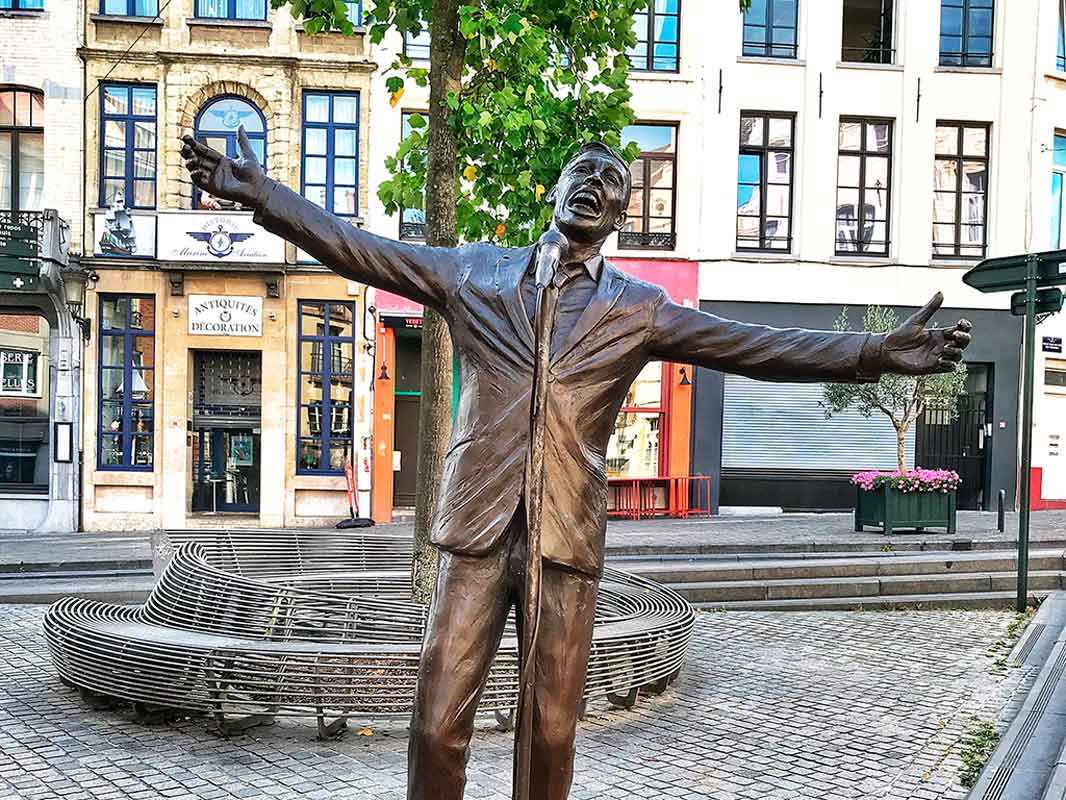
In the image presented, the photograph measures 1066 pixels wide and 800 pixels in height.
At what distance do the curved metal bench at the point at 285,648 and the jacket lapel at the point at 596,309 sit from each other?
3.41 meters

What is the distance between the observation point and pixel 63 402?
19297 mm

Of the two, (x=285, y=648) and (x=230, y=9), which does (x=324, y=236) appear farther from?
(x=230, y=9)

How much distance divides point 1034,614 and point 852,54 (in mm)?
15224

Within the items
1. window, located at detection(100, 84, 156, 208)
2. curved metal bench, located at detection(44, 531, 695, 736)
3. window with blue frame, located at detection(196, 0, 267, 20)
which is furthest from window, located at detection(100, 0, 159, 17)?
curved metal bench, located at detection(44, 531, 695, 736)

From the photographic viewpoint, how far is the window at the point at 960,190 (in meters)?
22.0

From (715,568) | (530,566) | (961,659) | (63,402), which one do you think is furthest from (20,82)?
(530,566)

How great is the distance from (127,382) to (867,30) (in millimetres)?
16775

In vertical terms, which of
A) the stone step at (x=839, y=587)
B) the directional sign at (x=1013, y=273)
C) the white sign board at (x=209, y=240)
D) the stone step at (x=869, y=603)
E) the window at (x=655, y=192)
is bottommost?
the stone step at (x=869, y=603)

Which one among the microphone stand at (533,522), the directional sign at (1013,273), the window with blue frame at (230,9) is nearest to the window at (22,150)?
the window with blue frame at (230,9)

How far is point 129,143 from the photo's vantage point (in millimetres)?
19703

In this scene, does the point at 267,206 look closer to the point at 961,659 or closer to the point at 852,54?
the point at 961,659

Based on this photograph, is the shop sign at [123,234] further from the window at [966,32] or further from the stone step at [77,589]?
the window at [966,32]

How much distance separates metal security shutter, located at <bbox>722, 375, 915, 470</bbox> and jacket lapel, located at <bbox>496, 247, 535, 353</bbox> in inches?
727

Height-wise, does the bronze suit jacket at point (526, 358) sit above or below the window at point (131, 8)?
below
